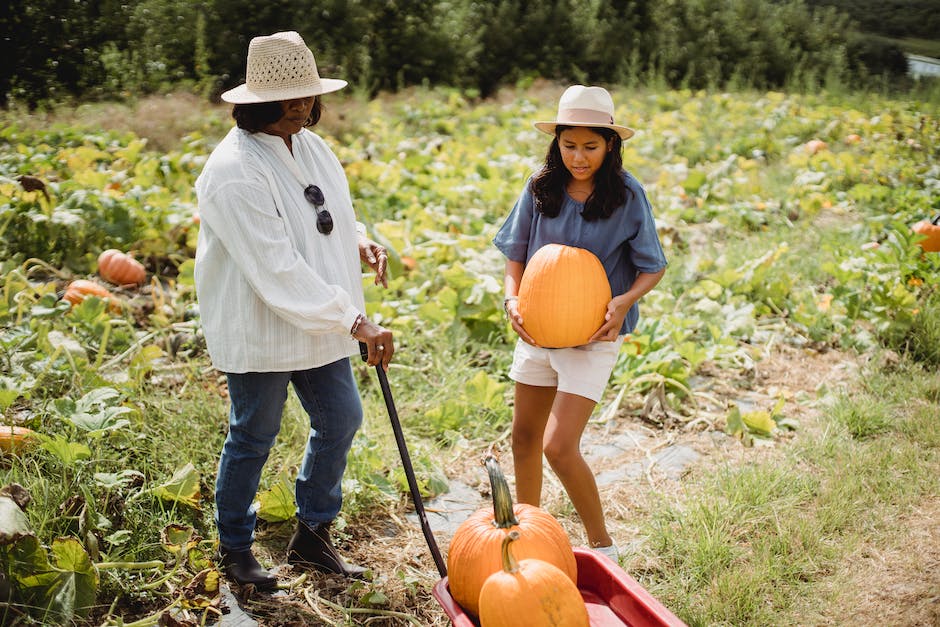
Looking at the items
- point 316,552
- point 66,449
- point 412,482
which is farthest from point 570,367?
point 66,449

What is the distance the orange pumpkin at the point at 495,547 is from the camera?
2.15 meters

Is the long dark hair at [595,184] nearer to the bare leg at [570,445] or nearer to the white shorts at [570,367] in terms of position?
the white shorts at [570,367]

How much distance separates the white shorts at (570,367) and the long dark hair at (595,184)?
1.41 ft

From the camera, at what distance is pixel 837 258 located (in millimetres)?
5281

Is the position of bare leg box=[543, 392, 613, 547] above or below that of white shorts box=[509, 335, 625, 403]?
below

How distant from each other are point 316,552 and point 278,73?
158cm

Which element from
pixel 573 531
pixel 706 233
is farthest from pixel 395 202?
pixel 573 531

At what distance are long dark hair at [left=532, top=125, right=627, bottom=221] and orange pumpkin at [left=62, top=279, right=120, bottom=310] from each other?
2.43 m

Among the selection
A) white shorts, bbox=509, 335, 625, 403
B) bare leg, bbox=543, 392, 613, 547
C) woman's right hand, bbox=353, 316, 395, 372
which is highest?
woman's right hand, bbox=353, 316, 395, 372

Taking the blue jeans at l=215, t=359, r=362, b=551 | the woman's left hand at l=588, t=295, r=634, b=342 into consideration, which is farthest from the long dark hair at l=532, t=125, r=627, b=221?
the blue jeans at l=215, t=359, r=362, b=551

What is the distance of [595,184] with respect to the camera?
2.77m

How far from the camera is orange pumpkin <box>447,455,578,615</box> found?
2.15m

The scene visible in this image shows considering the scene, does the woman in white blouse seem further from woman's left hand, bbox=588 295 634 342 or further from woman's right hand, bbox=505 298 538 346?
woman's left hand, bbox=588 295 634 342

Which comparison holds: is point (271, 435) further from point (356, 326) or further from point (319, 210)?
point (319, 210)
